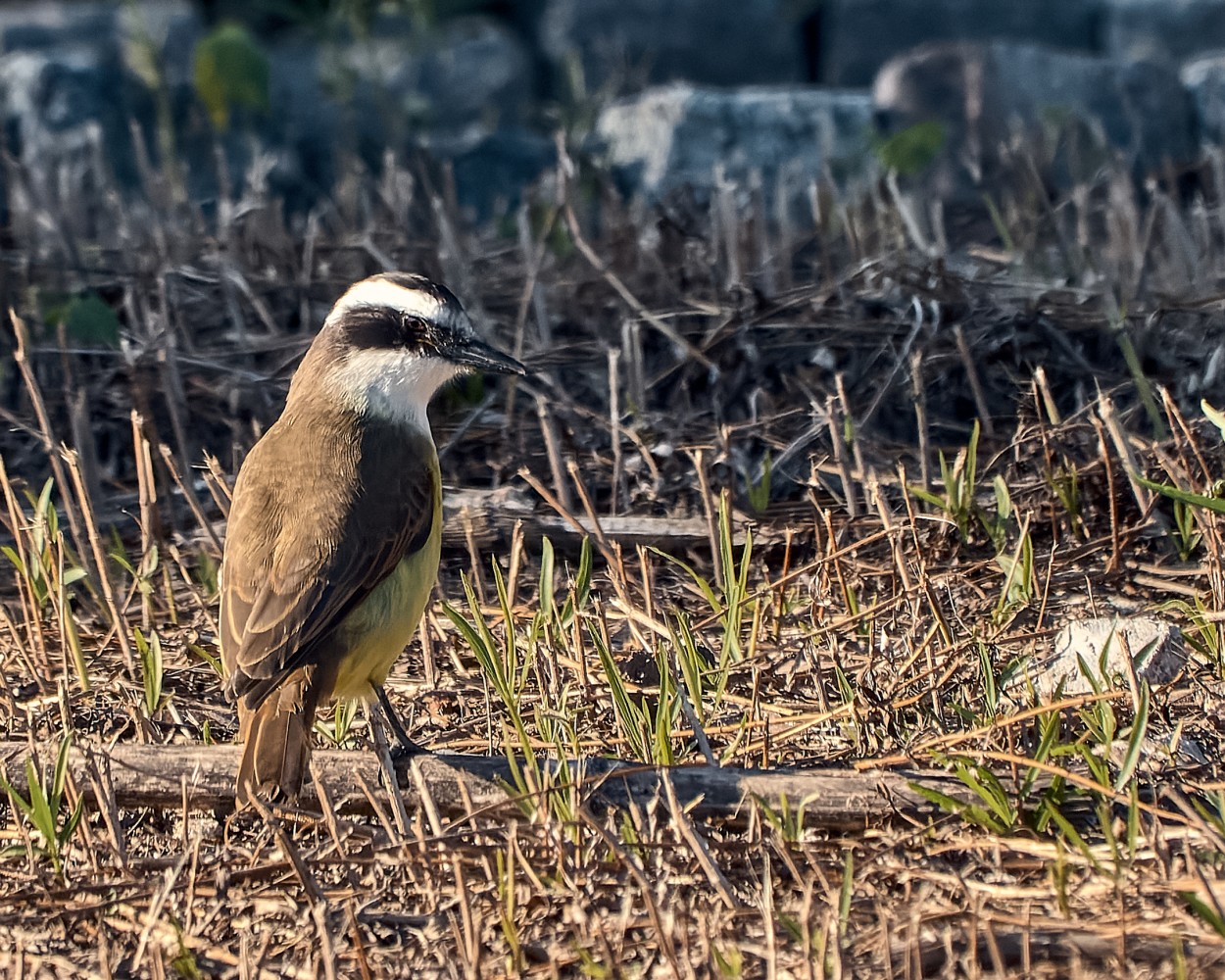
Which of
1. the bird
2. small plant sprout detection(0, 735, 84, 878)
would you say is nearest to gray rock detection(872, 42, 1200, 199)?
the bird

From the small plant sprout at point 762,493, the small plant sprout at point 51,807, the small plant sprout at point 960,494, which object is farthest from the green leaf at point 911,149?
the small plant sprout at point 51,807

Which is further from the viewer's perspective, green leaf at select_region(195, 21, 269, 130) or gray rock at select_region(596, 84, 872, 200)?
gray rock at select_region(596, 84, 872, 200)

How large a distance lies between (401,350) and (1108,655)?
7.13 ft

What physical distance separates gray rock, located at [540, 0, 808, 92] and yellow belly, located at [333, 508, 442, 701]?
27.6ft

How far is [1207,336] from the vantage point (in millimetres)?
6266

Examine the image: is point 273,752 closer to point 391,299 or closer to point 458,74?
point 391,299

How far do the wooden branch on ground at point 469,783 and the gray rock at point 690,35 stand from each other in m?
9.02

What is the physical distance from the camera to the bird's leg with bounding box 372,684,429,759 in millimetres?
4094

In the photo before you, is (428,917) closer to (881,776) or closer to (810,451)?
(881,776)

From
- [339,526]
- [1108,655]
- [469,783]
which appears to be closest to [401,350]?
[339,526]

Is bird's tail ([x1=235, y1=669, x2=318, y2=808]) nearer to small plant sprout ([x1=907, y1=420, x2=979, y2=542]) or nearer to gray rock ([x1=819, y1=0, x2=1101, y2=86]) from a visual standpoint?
small plant sprout ([x1=907, y1=420, x2=979, y2=542])

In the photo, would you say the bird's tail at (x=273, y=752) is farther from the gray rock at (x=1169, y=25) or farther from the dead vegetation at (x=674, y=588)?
the gray rock at (x=1169, y=25)

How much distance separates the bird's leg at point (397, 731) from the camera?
4094mm

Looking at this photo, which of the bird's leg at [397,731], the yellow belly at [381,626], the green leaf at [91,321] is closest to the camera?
the bird's leg at [397,731]
